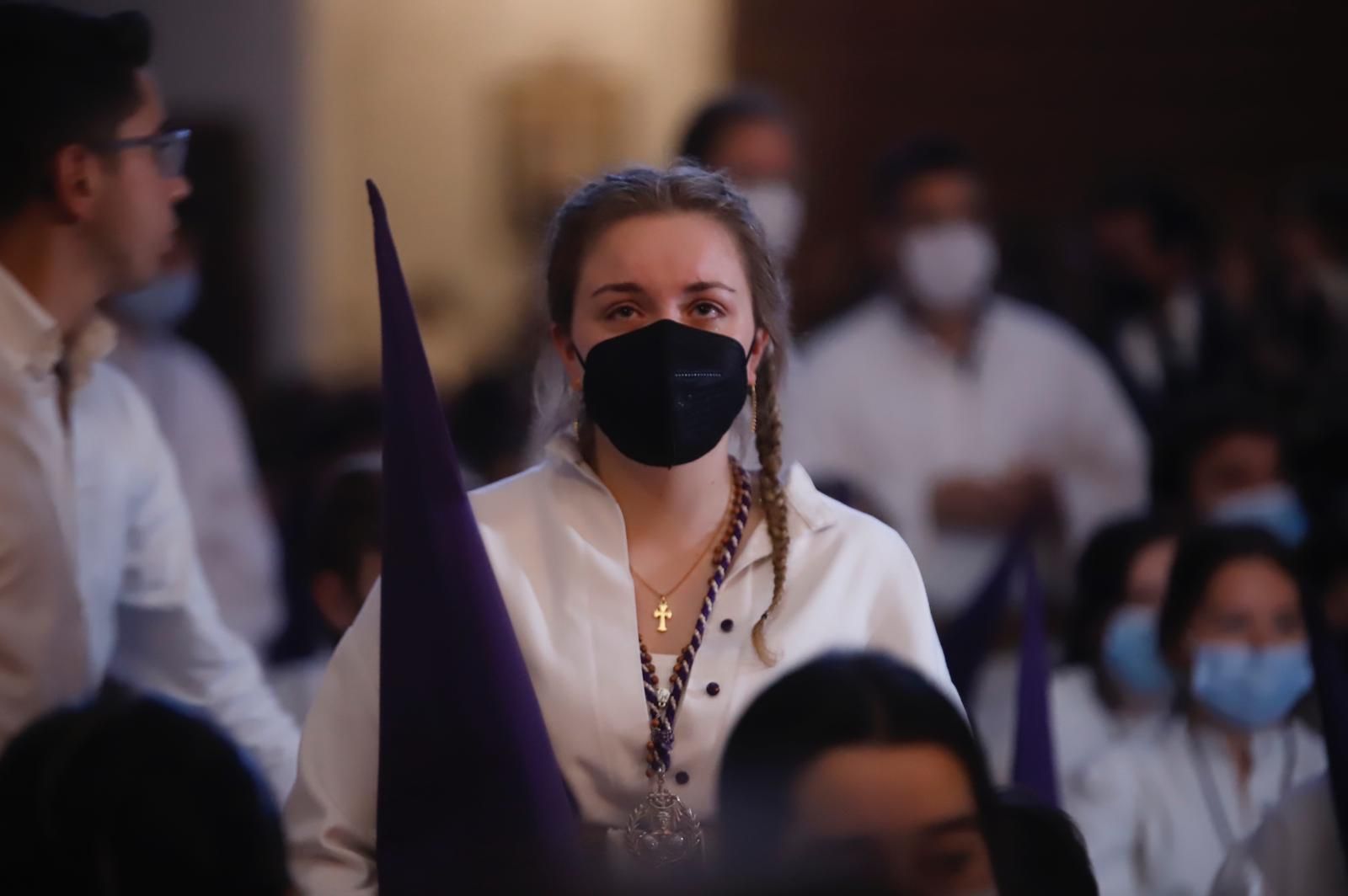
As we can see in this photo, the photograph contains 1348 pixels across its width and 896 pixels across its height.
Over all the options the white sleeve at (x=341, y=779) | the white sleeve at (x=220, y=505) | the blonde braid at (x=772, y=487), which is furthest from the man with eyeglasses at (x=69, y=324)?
the white sleeve at (x=220, y=505)

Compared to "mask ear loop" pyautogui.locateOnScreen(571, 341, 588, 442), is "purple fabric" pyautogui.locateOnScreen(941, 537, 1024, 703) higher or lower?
lower

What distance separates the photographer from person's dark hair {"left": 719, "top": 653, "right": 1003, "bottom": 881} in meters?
1.84

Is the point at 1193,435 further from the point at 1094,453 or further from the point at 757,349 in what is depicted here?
the point at 757,349

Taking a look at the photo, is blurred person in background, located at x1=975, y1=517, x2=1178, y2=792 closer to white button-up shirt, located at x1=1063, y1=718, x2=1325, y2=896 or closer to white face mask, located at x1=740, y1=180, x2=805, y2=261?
white button-up shirt, located at x1=1063, y1=718, x2=1325, y2=896

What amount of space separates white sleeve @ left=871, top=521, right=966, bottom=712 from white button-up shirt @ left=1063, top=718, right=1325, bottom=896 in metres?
1.21

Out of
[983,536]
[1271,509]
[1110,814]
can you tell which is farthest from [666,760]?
[983,536]

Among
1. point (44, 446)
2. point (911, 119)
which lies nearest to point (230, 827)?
point (44, 446)

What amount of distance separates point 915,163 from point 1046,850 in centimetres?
346

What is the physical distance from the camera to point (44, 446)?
289 cm

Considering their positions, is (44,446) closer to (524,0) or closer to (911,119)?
(911,119)

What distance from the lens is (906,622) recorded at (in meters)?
2.48

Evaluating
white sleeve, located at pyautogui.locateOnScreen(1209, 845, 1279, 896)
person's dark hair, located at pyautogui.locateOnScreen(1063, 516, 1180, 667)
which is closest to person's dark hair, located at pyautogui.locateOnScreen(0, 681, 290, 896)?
white sleeve, located at pyautogui.locateOnScreen(1209, 845, 1279, 896)

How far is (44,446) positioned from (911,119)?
7.06 meters

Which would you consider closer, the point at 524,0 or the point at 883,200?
the point at 883,200
